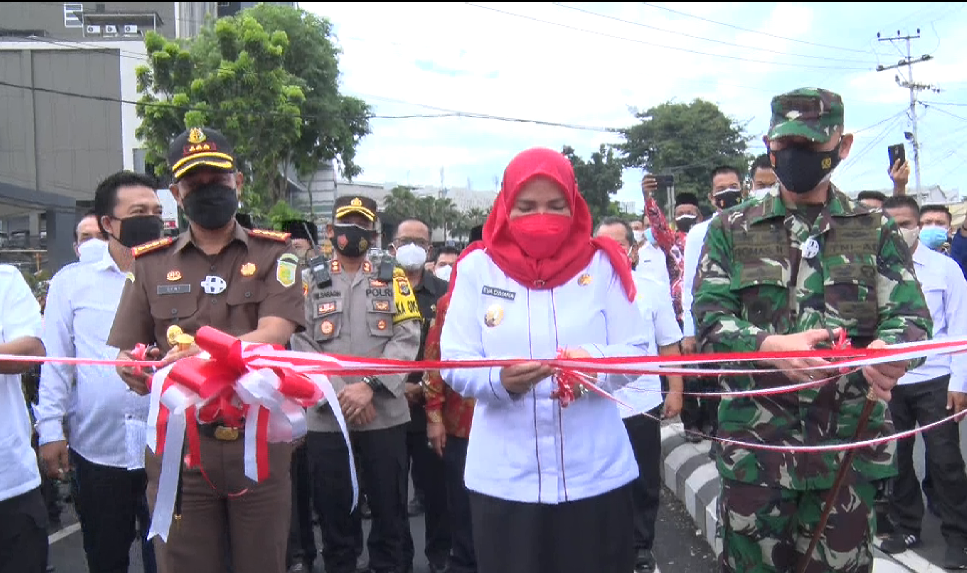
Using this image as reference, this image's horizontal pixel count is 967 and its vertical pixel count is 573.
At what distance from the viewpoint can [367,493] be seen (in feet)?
16.2

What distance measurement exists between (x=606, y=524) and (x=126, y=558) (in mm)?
2515

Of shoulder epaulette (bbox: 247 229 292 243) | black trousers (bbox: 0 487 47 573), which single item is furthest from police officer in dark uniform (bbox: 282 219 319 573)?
shoulder epaulette (bbox: 247 229 292 243)

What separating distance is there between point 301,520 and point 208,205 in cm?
321

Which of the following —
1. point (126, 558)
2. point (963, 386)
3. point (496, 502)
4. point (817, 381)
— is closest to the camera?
point (817, 381)

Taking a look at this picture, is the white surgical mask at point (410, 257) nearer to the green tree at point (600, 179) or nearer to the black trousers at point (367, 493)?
the black trousers at point (367, 493)

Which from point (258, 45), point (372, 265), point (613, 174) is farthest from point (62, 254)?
point (613, 174)

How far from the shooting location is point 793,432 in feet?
9.18

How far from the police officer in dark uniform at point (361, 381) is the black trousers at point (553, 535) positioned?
197 centimetres

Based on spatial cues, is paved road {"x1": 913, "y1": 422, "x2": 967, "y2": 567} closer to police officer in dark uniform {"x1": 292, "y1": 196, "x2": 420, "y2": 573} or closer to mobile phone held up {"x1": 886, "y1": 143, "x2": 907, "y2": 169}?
mobile phone held up {"x1": 886, "y1": 143, "x2": 907, "y2": 169}

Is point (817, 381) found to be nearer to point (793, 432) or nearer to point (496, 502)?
point (793, 432)

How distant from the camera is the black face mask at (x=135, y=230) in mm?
3898

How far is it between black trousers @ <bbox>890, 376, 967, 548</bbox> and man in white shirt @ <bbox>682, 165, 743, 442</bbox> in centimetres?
126

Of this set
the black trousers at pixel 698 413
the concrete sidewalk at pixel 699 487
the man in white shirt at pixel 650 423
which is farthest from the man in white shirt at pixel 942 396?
the black trousers at pixel 698 413

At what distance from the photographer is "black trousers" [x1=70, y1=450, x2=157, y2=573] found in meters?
3.87
